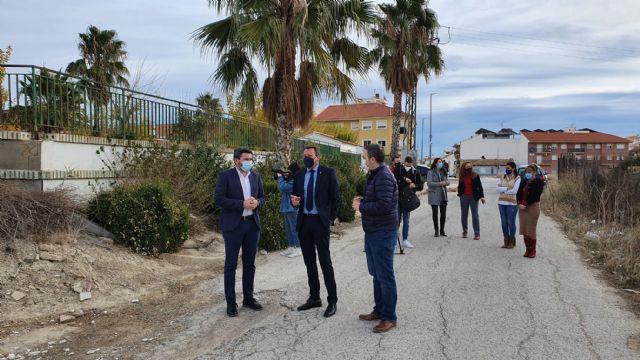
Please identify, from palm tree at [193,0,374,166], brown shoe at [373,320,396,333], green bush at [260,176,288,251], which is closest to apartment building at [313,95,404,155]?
palm tree at [193,0,374,166]

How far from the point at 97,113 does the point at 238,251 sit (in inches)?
196

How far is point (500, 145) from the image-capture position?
101562mm

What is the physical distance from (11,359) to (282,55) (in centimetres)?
897

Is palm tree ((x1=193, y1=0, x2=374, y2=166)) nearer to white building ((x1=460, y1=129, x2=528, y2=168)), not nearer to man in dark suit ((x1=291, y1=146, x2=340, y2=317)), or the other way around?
man in dark suit ((x1=291, y1=146, x2=340, y2=317))

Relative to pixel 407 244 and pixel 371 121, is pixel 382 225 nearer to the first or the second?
pixel 407 244

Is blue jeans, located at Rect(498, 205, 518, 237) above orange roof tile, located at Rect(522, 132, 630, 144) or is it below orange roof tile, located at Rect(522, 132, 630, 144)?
below

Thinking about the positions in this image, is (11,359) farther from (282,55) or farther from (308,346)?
(282,55)

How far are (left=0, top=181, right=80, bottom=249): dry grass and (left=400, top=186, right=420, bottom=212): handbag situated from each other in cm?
527

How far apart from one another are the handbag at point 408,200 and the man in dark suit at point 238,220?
3.57m

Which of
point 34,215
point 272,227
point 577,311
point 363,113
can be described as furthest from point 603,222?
point 363,113

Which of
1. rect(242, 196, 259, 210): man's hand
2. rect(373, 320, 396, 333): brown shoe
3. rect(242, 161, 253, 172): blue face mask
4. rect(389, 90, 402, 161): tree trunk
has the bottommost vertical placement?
rect(373, 320, 396, 333): brown shoe

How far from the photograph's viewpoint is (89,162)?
27.7ft

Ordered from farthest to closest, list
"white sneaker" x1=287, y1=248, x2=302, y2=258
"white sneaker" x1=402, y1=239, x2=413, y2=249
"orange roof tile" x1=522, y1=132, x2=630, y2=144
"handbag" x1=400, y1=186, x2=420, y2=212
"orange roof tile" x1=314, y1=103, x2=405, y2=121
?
"orange roof tile" x1=522, y1=132, x2=630, y2=144
"orange roof tile" x1=314, y1=103, x2=405, y2=121
"white sneaker" x1=402, y1=239, x2=413, y2=249
"white sneaker" x1=287, y1=248, x2=302, y2=258
"handbag" x1=400, y1=186, x2=420, y2=212

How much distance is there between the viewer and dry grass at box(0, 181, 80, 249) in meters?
6.19
